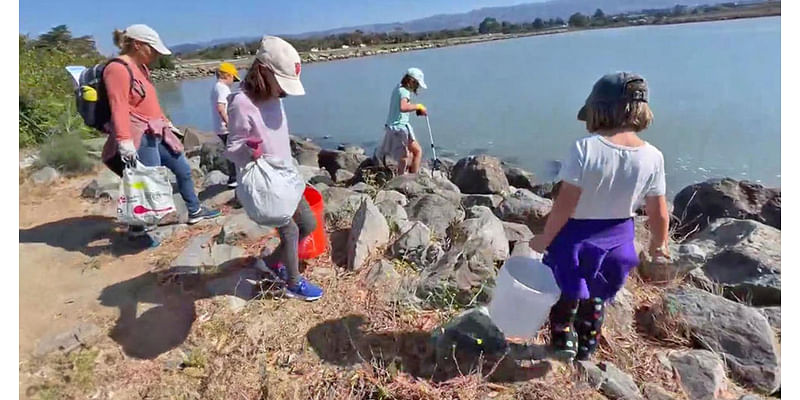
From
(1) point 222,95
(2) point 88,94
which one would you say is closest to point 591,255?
(2) point 88,94

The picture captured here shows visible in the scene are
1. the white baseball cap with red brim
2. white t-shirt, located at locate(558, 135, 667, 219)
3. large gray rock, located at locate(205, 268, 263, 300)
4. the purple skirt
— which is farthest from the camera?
large gray rock, located at locate(205, 268, 263, 300)

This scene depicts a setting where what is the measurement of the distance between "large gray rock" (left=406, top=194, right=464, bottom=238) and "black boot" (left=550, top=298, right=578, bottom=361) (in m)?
1.35

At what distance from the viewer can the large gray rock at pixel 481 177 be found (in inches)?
243

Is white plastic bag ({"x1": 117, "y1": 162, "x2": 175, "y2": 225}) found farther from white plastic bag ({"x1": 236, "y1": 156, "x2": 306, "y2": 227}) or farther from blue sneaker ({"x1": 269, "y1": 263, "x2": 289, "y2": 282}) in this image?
white plastic bag ({"x1": 236, "y1": 156, "x2": 306, "y2": 227})

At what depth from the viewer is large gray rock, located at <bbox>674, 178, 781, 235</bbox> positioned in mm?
4895

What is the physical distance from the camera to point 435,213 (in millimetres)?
3973

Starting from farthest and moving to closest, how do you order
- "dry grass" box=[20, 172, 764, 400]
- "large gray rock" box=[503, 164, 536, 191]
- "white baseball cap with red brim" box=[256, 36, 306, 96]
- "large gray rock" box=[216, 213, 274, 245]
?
"large gray rock" box=[503, 164, 536, 191], "large gray rock" box=[216, 213, 274, 245], "white baseball cap with red brim" box=[256, 36, 306, 96], "dry grass" box=[20, 172, 764, 400]

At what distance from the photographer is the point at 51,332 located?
2.82m

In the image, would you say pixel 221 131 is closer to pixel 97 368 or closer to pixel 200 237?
pixel 200 237

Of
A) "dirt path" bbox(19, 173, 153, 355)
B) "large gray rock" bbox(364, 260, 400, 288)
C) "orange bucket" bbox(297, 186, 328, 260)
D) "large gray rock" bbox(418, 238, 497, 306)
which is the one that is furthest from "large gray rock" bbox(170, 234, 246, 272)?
"large gray rock" bbox(418, 238, 497, 306)

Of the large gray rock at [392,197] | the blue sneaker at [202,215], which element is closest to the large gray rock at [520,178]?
the large gray rock at [392,197]

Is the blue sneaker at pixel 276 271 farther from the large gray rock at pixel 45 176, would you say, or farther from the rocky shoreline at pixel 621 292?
the large gray rock at pixel 45 176

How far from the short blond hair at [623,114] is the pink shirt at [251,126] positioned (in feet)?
4.63

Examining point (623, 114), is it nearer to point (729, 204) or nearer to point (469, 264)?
point (469, 264)
